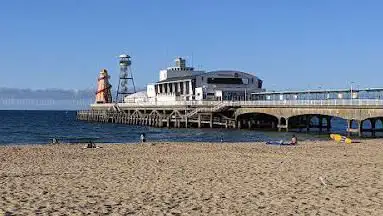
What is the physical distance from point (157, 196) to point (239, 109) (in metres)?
47.2

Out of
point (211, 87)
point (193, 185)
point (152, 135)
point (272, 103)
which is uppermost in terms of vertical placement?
point (211, 87)

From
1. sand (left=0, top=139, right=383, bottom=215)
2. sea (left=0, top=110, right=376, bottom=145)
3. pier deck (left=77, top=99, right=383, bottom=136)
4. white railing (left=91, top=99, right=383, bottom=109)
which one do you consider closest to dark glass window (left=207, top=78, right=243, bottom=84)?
white railing (left=91, top=99, right=383, bottom=109)

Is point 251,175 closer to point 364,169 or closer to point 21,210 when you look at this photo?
point 364,169

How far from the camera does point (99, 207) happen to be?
472 inches

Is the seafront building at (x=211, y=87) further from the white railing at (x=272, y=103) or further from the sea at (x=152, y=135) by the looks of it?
the sea at (x=152, y=135)

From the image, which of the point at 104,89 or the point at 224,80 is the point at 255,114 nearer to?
the point at 224,80

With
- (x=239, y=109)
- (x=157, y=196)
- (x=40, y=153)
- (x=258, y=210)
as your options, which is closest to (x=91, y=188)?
(x=157, y=196)

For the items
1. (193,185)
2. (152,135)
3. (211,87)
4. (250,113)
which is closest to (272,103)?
(250,113)

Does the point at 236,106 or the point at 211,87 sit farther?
the point at 211,87

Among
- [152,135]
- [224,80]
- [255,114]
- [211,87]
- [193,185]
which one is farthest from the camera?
[224,80]

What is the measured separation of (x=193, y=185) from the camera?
15250 millimetres

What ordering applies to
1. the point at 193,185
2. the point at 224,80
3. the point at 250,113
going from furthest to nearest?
1. the point at 224,80
2. the point at 250,113
3. the point at 193,185

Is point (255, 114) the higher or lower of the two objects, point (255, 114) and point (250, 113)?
the lower

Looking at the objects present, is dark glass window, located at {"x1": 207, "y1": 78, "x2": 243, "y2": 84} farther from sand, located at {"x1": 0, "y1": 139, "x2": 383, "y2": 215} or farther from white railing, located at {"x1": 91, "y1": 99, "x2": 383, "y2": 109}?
sand, located at {"x1": 0, "y1": 139, "x2": 383, "y2": 215}
